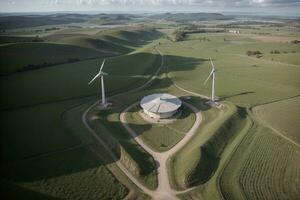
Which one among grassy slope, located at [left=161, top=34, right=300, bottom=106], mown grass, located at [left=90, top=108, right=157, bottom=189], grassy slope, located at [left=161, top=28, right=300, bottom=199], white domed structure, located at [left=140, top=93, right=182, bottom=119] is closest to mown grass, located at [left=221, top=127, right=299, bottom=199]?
grassy slope, located at [left=161, top=28, right=300, bottom=199]

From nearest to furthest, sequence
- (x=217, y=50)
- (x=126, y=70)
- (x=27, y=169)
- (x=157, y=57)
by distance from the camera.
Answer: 1. (x=27, y=169)
2. (x=126, y=70)
3. (x=157, y=57)
4. (x=217, y=50)

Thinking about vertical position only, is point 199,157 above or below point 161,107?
below

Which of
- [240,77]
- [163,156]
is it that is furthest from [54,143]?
[240,77]

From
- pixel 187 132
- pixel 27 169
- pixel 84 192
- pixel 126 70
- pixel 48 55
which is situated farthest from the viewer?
pixel 48 55

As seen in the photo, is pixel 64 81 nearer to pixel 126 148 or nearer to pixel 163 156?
pixel 126 148

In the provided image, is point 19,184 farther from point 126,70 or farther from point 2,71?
point 126,70

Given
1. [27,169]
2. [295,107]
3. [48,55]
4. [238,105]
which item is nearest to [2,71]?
[48,55]

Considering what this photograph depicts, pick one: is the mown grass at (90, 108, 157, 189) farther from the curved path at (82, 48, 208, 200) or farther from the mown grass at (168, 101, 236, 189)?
the mown grass at (168, 101, 236, 189)
